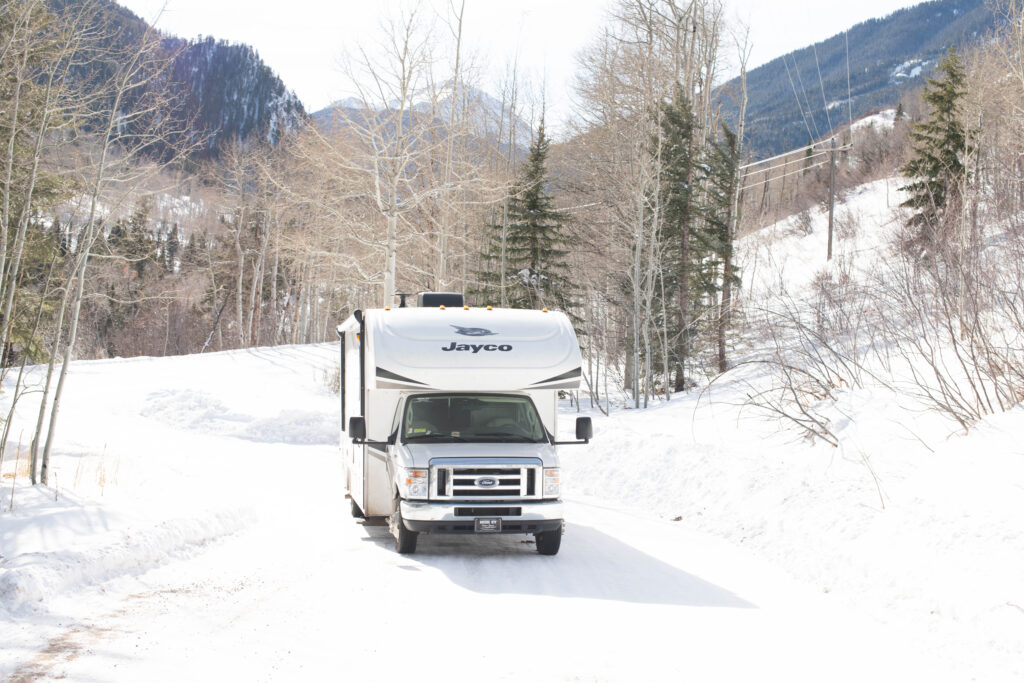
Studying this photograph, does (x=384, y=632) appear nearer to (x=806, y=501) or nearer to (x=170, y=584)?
(x=170, y=584)

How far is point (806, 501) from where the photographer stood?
10.7 metres

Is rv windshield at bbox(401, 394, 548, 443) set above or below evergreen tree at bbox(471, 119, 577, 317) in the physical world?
below

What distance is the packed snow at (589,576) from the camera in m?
5.93

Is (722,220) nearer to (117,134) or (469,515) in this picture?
(117,134)

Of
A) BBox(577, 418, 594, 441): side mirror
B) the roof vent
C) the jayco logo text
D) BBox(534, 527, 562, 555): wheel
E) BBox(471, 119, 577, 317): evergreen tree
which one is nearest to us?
BBox(534, 527, 562, 555): wheel

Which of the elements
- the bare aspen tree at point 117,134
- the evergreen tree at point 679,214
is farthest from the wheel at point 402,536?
the evergreen tree at point 679,214

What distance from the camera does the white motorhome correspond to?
9398 millimetres

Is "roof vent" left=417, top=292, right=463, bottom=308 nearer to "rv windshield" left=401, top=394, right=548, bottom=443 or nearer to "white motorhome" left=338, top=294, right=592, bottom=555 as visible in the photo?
"white motorhome" left=338, top=294, right=592, bottom=555

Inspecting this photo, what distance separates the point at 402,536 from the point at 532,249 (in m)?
24.2

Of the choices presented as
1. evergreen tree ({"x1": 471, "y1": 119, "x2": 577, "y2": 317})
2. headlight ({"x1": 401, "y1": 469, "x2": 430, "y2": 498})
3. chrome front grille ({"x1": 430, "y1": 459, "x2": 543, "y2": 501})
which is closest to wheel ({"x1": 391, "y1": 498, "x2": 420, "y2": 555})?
headlight ({"x1": 401, "y1": 469, "x2": 430, "y2": 498})

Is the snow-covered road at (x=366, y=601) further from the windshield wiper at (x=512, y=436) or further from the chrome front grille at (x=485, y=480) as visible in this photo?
the windshield wiper at (x=512, y=436)

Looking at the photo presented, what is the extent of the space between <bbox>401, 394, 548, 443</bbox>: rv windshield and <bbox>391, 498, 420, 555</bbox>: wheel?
3.14ft

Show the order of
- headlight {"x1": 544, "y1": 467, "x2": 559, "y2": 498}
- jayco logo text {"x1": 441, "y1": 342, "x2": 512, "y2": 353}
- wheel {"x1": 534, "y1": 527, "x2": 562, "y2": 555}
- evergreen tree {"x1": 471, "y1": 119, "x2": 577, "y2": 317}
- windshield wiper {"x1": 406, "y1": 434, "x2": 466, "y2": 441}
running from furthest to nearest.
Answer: evergreen tree {"x1": 471, "y1": 119, "x2": 577, "y2": 317}, jayco logo text {"x1": 441, "y1": 342, "x2": 512, "y2": 353}, windshield wiper {"x1": 406, "y1": 434, "x2": 466, "y2": 441}, wheel {"x1": 534, "y1": 527, "x2": 562, "y2": 555}, headlight {"x1": 544, "y1": 467, "x2": 559, "y2": 498}

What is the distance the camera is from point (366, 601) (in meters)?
7.52
